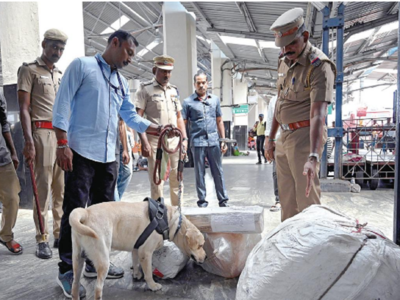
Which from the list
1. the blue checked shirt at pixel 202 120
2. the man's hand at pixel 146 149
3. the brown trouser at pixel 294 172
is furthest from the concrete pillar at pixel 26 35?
the brown trouser at pixel 294 172

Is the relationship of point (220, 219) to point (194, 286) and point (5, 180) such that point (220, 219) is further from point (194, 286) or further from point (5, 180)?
point (5, 180)

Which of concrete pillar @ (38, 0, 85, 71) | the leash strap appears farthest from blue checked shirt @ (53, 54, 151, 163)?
concrete pillar @ (38, 0, 85, 71)

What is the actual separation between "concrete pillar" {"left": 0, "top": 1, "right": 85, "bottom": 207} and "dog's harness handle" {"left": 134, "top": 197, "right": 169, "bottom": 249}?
2986mm

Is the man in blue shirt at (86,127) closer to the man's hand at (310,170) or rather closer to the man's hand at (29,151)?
the man's hand at (29,151)

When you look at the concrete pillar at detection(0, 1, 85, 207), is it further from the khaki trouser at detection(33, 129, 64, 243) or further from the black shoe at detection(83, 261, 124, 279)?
the black shoe at detection(83, 261, 124, 279)

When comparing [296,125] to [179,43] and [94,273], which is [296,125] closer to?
[94,273]

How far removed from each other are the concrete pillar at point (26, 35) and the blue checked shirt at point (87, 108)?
2416 millimetres

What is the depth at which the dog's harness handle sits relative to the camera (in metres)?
1.93

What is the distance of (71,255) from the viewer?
1931 millimetres

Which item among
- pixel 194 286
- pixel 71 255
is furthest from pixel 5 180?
pixel 194 286

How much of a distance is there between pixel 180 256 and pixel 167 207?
0.39 m

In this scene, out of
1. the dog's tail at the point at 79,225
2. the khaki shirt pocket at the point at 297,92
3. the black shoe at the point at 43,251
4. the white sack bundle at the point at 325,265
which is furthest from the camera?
the black shoe at the point at 43,251

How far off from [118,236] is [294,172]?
4.24 feet

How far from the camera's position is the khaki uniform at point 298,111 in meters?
1.93
